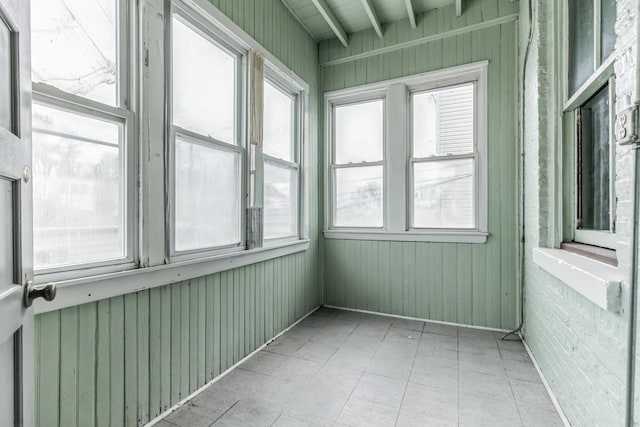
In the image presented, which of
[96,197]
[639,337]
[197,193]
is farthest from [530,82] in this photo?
[96,197]

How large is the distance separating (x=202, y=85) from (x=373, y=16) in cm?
196

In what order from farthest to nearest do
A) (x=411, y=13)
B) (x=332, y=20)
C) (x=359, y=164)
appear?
(x=359, y=164), (x=332, y=20), (x=411, y=13)

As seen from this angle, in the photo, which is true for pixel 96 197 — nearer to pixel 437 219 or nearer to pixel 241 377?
pixel 241 377

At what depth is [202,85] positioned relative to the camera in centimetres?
213

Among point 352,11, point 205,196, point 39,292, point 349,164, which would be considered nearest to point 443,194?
point 349,164

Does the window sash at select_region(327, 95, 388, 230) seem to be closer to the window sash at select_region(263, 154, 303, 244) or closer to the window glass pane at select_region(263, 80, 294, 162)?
the window sash at select_region(263, 154, 303, 244)

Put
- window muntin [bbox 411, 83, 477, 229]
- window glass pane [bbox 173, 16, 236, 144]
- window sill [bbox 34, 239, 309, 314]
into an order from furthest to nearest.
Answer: window muntin [bbox 411, 83, 477, 229], window glass pane [bbox 173, 16, 236, 144], window sill [bbox 34, 239, 309, 314]

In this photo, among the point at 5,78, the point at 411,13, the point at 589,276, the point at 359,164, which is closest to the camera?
the point at 5,78

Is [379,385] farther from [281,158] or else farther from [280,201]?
[281,158]

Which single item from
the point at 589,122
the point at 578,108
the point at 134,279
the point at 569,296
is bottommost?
the point at 569,296

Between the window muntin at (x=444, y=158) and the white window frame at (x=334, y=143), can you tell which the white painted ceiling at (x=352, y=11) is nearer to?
the white window frame at (x=334, y=143)

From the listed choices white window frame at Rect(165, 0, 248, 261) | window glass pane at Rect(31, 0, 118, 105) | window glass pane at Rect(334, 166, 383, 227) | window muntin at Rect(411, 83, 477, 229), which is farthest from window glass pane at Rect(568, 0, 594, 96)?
window glass pane at Rect(31, 0, 118, 105)

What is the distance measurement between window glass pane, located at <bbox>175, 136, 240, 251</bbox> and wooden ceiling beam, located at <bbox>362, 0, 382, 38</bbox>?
6.34 ft

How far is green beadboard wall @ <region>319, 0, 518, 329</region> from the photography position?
2.95m
